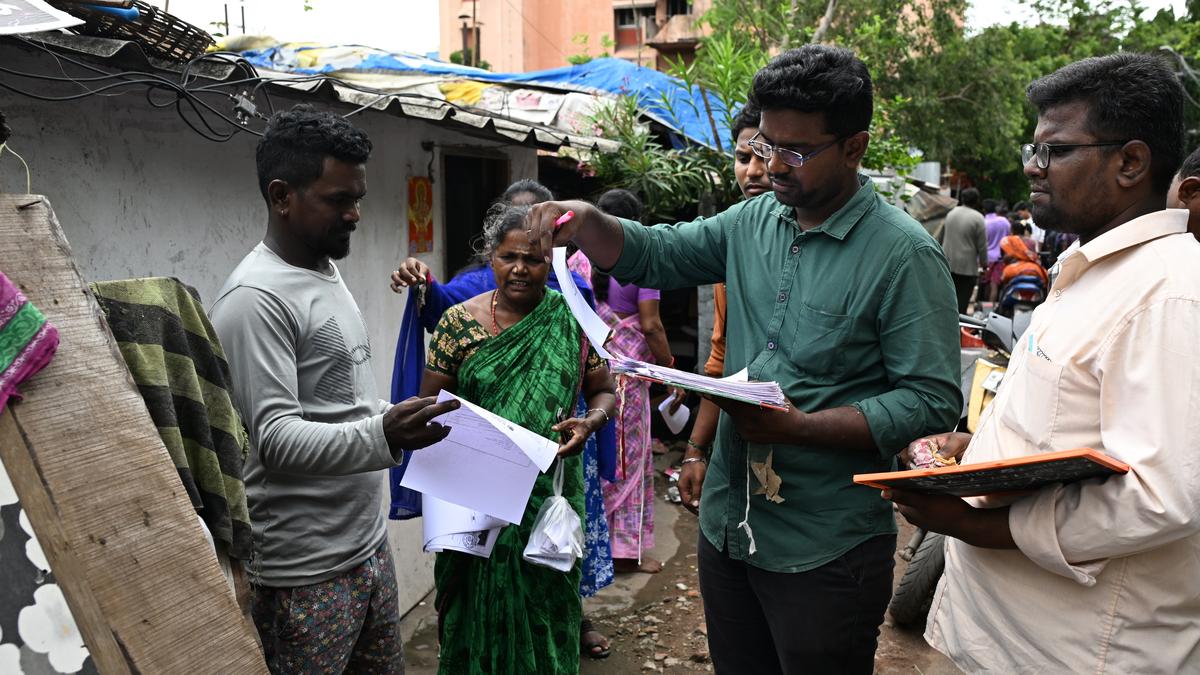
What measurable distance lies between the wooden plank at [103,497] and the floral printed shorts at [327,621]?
36.7 inches

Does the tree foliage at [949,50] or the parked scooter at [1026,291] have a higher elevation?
the tree foliage at [949,50]

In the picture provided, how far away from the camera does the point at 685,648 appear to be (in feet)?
14.5

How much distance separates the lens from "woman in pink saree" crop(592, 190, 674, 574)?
5.23m

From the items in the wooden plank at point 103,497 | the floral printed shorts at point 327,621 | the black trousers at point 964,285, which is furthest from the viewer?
the black trousers at point 964,285

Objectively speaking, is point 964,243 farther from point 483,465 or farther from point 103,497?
point 103,497

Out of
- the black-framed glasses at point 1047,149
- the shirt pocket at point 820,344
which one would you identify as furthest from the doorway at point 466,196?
the black-framed glasses at point 1047,149

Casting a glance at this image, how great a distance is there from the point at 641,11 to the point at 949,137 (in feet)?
53.8

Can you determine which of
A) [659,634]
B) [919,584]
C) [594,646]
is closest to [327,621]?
[594,646]

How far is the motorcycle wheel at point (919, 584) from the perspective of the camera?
168 inches

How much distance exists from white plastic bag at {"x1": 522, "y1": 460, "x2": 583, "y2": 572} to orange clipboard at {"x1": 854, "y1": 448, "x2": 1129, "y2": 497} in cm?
140

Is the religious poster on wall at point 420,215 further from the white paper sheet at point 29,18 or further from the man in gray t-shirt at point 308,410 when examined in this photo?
the white paper sheet at point 29,18

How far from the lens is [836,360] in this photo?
2.14 m

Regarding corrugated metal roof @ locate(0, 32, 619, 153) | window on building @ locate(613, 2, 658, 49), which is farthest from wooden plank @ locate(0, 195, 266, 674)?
window on building @ locate(613, 2, 658, 49)

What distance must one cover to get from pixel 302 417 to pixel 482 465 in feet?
1.86
